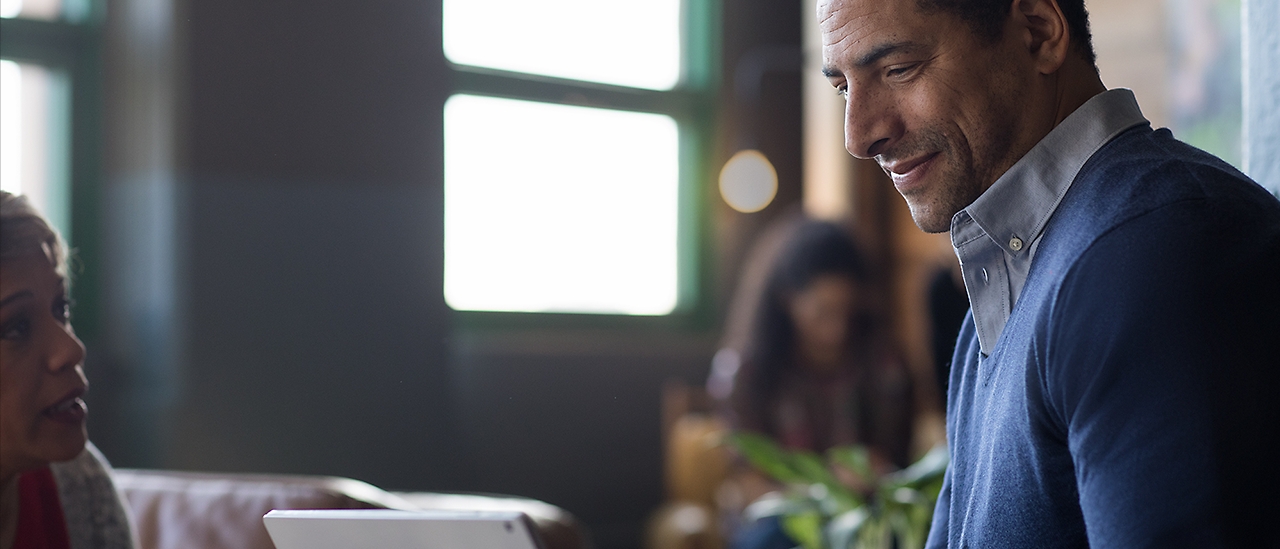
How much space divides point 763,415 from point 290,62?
138 cm

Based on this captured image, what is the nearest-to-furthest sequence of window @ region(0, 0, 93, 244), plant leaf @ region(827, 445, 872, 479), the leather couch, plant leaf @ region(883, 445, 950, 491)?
window @ region(0, 0, 93, 244) < the leather couch < plant leaf @ region(883, 445, 950, 491) < plant leaf @ region(827, 445, 872, 479)

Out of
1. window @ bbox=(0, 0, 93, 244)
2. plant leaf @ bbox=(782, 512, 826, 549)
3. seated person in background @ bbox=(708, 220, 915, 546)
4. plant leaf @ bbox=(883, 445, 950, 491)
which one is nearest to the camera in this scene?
window @ bbox=(0, 0, 93, 244)

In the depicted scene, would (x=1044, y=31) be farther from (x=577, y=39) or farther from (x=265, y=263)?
(x=577, y=39)

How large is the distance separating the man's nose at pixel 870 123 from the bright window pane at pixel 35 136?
2.21 ft

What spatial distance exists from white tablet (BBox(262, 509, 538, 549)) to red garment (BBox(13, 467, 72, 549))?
0.29 metres

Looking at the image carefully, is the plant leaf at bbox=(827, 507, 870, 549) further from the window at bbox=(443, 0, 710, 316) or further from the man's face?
the window at bbox=(443, 0, 710, 316)

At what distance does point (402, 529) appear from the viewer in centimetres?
70

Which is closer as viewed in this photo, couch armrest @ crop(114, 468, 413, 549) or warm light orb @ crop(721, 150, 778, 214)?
couch armrest @ crop(114, 468, 413, 549)

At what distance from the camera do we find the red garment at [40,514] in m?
0.94

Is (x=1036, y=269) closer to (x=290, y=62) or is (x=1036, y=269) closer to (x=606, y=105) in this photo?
(x=290, y=62)

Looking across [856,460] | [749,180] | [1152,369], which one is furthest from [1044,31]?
[749,180]

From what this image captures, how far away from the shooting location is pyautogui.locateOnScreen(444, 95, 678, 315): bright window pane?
3.65 metres

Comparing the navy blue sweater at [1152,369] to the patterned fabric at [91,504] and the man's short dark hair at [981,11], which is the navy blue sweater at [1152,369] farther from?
the patterned fabric at [91,504]

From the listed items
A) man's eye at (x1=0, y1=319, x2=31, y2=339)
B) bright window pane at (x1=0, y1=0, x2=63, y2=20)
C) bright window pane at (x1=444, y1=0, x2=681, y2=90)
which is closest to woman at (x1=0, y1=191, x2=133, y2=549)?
man's eye at (x1=0, y1=319, x2=31, y2=339)
